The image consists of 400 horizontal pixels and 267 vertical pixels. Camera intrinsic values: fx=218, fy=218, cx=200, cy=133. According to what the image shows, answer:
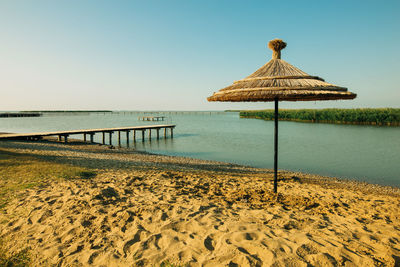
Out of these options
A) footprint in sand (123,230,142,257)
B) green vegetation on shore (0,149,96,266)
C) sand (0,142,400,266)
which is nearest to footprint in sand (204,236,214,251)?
sand (0,142,400,266)

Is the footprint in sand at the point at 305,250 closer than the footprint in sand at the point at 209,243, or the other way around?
the footprint in sand at the point at 305,250

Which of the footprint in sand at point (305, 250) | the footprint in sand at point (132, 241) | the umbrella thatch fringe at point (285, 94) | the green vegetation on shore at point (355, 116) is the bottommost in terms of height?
the footprint in sand at point (132, 241)

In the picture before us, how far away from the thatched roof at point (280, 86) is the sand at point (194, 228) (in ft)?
7.88

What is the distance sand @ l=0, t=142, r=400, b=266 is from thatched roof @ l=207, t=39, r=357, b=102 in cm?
240

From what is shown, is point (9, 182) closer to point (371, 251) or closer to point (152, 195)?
point (152, 195)

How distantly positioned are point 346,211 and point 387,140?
26.8m

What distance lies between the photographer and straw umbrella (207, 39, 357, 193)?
4.32 m

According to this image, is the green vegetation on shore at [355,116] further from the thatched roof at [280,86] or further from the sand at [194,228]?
the thatched roof at [280,86]

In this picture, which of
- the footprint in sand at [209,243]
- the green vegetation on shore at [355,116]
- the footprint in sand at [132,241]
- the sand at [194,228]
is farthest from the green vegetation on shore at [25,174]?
the green vegetation on shore at [355,116]

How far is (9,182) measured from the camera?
6035mm

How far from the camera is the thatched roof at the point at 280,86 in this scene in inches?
170

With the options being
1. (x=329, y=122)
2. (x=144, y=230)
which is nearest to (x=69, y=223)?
→ (x=144, y=230)

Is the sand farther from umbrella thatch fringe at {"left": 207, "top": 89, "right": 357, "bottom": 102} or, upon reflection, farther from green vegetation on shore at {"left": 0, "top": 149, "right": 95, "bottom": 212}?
umbrella thatch fringe at {"left": 207, "top": 89, "right": 357, "bottom": 102}

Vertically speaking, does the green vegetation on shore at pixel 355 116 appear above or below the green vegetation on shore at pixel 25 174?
above
